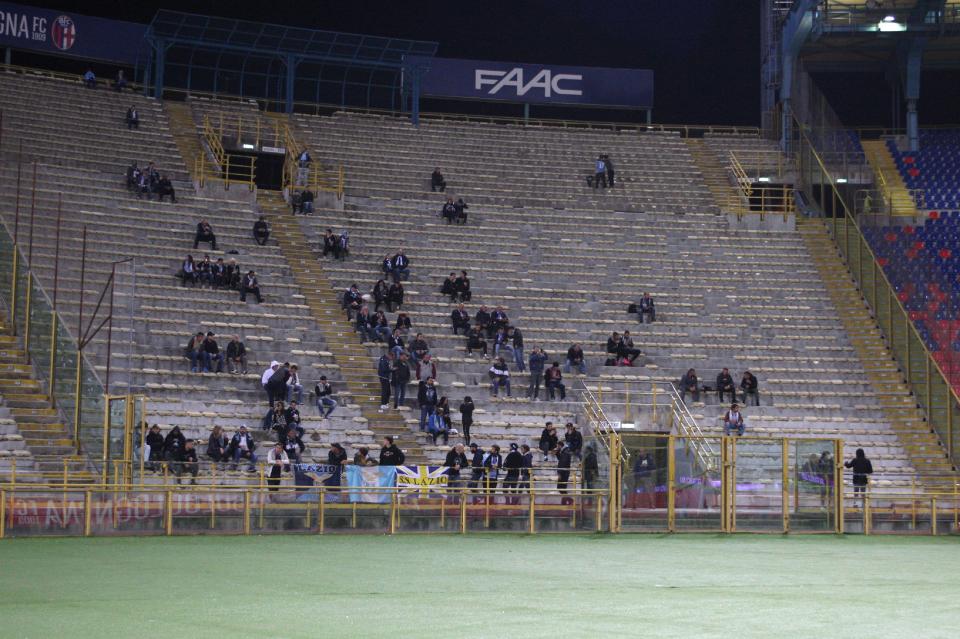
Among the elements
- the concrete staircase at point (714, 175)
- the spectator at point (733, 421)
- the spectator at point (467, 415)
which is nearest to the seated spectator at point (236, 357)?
the spectator at point (467, 415)

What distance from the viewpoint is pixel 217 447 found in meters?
27.2

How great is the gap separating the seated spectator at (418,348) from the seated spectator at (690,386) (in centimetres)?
622

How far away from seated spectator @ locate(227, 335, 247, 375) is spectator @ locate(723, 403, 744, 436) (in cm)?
1079

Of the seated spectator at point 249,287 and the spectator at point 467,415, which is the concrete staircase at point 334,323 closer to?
the spectator at point 467,415

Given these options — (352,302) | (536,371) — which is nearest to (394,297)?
(352,302)

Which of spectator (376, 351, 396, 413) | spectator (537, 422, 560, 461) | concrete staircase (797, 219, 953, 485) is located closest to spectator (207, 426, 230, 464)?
spectator (376, 351, 396, 413)

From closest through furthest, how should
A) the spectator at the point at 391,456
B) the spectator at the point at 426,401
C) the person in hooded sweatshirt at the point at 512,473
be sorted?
the person in hooded sweatshirt at the point at 512,473, the spectator at the point at 391,456, the spectator at the point at 426,401

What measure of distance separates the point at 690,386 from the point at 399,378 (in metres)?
7.11

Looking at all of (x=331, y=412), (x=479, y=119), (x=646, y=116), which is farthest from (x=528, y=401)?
(x=646, y=116)

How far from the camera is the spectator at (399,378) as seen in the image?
103 ft

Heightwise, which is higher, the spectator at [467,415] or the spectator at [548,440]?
the spectator at [467,415]

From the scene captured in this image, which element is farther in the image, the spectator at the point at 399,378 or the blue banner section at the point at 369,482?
the spectator at the point at 399,378

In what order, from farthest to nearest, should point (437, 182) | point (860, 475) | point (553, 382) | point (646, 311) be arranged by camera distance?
point (437, 182) < point (646, 311) < point (553, 382) < point (860, 475)

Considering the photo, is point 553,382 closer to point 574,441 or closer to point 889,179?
point 574,441
